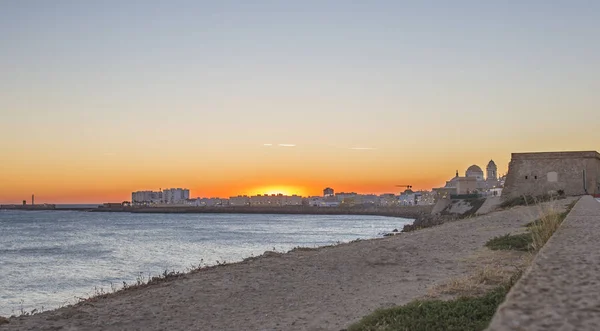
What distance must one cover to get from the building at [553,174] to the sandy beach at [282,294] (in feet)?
121

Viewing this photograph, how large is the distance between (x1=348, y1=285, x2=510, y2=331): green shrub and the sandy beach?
107cm

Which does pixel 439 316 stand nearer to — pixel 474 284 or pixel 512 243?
pixel 474 284

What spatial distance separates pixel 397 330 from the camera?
6.86 m

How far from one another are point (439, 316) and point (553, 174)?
160 ft

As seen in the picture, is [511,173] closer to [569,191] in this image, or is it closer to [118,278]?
[569,191]

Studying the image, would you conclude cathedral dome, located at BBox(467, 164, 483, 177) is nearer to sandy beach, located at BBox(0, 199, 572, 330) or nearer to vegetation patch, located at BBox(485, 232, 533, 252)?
sandy beach, located at BBox(0, 199, 572, 330)

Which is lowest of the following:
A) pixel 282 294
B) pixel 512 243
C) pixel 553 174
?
pixel 282 294

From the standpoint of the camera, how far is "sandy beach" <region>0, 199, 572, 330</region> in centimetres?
971

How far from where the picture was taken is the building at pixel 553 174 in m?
49.4

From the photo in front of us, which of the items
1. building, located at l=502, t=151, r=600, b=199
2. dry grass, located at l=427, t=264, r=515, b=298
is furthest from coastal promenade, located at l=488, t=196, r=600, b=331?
building, located at l=502, t=151, r=600, b=199

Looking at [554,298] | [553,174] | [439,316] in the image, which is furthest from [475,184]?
[554,298]

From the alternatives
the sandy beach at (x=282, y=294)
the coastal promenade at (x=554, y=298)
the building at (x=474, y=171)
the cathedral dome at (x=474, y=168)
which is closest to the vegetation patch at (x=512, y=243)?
the sandy beach at (x=282, y=294)

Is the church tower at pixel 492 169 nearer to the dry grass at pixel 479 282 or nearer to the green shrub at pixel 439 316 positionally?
the dry grass at pixel 479 282

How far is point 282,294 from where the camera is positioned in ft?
39.0
